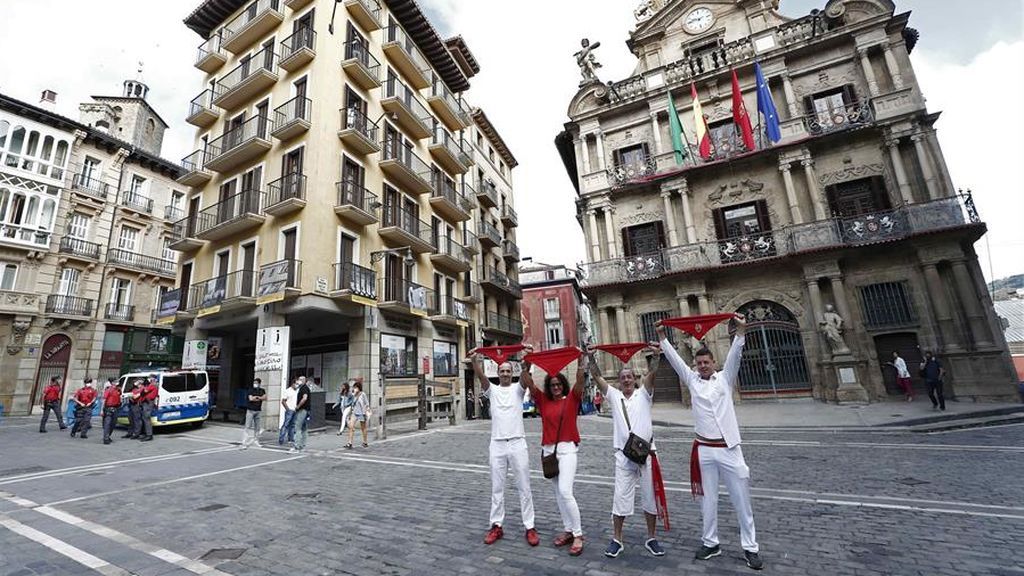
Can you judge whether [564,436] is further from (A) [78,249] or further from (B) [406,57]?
(A) [78,249]

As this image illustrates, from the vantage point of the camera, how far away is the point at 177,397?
15.5 metres

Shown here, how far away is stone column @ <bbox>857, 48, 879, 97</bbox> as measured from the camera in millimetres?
18281

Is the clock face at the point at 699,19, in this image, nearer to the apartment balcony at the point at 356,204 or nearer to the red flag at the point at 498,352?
the apartment balcony at the point at 356,204

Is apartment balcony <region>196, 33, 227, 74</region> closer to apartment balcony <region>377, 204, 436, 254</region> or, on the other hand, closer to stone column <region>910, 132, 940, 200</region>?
apartment balcony <region>377, 204, 436, 254</region>

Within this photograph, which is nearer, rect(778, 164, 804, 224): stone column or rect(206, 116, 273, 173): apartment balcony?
rect(206, 116, 273, 173): apartment balcony

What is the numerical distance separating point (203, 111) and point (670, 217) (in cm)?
2313

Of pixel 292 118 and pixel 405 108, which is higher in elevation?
pixel 405 108

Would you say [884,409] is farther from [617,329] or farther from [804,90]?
[804,90]

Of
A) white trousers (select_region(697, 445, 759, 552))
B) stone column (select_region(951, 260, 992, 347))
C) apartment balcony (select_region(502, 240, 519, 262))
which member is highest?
apartment balcony (select_region(502, 240, 519, 262))

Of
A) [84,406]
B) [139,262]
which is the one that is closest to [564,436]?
[84,406]

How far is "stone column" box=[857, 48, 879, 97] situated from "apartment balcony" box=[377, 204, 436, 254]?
20753 mm

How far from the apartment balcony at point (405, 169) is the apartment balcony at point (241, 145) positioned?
485cm

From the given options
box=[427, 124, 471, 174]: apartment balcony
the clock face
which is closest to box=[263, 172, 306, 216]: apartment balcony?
box=[427, 124, 471, 174]: apartment balcony

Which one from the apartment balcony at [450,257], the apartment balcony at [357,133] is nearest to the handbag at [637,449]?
the apartment balcony at [357,133]
